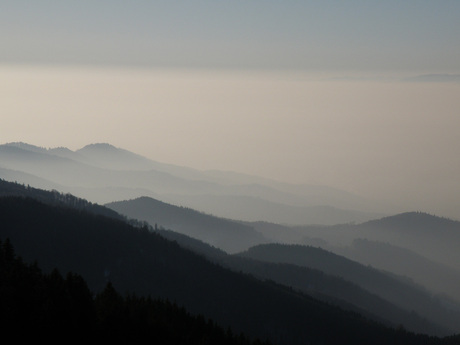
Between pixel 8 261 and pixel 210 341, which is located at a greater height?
pixel 8 261

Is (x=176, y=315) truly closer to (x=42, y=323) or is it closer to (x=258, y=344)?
(x=258, y=344)

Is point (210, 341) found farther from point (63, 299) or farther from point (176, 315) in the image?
point (63, 299)

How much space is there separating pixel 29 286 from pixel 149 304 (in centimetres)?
6268

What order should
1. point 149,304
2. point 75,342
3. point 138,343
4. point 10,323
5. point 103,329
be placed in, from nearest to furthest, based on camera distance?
1. point 10,323
2. point 75,342
3. point 103,329
4. point 138,343
5. point 149,304

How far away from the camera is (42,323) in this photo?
340ft

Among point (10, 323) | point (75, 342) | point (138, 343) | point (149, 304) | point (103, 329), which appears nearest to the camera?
point (10, 323)

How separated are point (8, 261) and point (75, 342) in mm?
22680

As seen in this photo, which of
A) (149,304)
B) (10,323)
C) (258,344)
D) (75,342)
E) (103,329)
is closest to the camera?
(10,323)

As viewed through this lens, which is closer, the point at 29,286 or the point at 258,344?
the point at 29,286

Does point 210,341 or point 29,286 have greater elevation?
point 29,286

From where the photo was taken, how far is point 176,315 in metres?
180

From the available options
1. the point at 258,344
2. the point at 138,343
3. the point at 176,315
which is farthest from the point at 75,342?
the point at 176,315

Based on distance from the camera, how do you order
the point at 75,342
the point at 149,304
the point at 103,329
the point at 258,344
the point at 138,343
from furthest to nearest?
the point at 149,304 < the point at 258,344 < the point at 138,343 < the point at 103,329 < the point at 75,342

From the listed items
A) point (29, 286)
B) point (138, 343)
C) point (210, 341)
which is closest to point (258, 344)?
point (210, 341)
